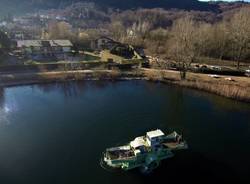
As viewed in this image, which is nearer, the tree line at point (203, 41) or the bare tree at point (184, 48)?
the bare tree at point (184, 48)

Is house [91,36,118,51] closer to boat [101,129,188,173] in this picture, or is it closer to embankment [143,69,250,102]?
embankment [143,69,250,102]

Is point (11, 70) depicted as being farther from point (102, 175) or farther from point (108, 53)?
point (102, 175)

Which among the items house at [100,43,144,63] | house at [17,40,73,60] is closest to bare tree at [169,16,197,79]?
house at [100,43,144,63]

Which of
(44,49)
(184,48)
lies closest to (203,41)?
(184,48)

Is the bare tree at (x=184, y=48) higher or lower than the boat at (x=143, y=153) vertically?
higher

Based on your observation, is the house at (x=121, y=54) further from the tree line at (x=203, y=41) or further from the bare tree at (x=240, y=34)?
the bare tree at (x=240, y=34)

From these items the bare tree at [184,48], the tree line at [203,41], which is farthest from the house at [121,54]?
the bare tree at [184,48]
